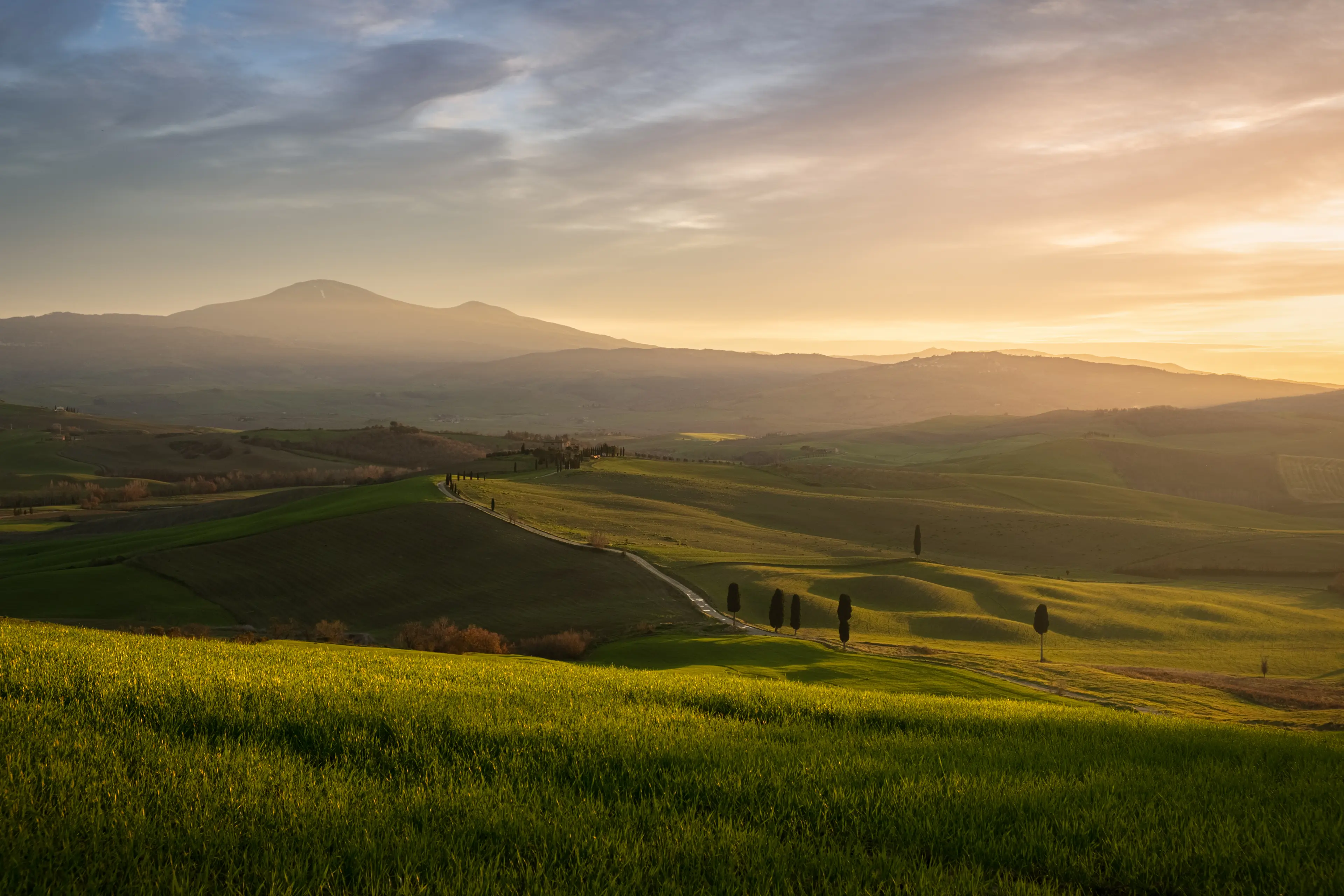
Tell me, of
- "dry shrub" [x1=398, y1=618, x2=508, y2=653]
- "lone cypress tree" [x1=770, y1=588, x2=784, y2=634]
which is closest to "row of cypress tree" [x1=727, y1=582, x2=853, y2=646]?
"lone cypress tree" [x1=770, y1=588, x2=784, y2=634]

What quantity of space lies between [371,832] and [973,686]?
30132mm

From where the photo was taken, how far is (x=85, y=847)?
20.5ft

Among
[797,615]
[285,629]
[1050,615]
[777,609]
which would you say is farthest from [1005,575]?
[285,629]

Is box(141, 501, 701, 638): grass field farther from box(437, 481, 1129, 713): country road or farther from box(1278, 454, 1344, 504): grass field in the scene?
box(1278, 454, 1344, 504): grass field

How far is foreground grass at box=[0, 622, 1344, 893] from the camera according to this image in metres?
6.40

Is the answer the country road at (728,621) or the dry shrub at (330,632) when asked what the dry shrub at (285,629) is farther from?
the country road at (728,621)

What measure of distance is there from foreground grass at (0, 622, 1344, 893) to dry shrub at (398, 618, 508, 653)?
33.7 m

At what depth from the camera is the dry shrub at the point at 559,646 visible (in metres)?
47.0

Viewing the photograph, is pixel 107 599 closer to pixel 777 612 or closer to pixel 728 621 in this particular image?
pixel 728 621

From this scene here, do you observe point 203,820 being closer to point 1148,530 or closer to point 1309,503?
point 1148,530

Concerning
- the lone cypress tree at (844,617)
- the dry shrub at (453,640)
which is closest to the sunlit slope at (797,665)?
the lone cypress tree at (844,617)

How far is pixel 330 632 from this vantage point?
47094mm

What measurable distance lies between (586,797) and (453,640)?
134 ft

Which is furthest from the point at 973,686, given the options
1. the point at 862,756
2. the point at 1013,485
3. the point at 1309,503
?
the point at 1309,503
